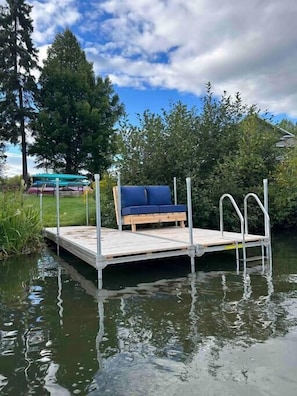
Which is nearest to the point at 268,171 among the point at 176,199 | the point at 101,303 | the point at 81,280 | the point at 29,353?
the point at 176,199

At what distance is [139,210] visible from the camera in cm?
817

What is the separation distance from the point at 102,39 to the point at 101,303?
1397cm

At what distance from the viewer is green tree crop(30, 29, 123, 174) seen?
22266 mm

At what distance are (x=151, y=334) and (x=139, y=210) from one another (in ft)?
16.2

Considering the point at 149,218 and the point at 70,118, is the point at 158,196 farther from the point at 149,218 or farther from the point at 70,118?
the point at 70,118

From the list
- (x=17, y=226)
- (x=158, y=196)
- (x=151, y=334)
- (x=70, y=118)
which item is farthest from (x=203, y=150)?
(x=70, y=118)

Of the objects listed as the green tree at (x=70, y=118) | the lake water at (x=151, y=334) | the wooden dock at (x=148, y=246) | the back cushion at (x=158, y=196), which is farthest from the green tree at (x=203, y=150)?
the green tree at (x=70, y=118)

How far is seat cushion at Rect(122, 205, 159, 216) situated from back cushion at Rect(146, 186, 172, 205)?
51 cm

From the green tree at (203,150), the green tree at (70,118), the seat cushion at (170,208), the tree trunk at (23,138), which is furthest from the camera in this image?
the green tree at (70,118)

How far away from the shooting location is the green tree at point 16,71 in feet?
71.5

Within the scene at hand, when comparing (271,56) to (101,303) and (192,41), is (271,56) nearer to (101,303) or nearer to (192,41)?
(192,41)

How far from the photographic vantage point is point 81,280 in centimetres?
552

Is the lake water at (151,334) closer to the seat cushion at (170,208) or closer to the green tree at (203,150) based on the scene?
the seat cushion at (170,208)

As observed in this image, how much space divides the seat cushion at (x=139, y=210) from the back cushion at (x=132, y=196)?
25cm
